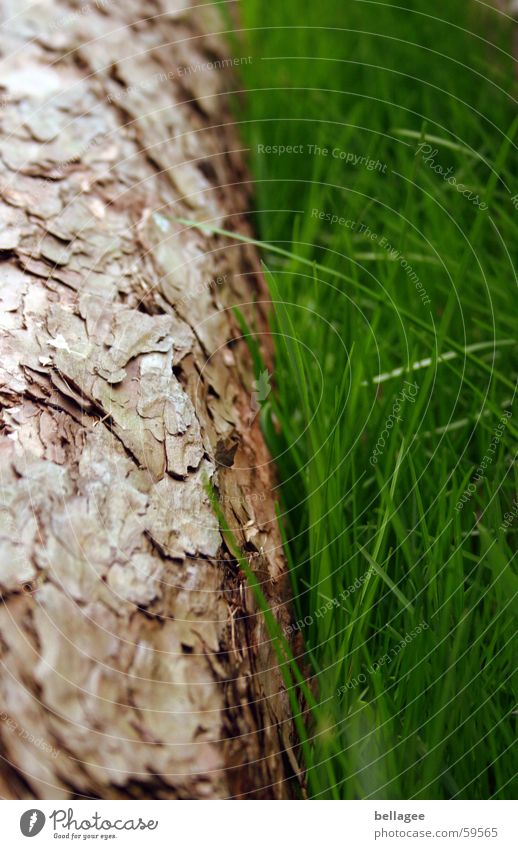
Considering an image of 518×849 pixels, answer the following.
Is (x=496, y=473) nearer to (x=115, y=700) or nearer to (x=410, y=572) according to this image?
(x=410, y=572)

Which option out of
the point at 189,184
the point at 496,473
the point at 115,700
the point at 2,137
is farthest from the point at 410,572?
the point at 2,137

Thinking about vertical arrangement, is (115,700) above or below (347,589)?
below

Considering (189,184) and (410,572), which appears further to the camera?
(189,184)
